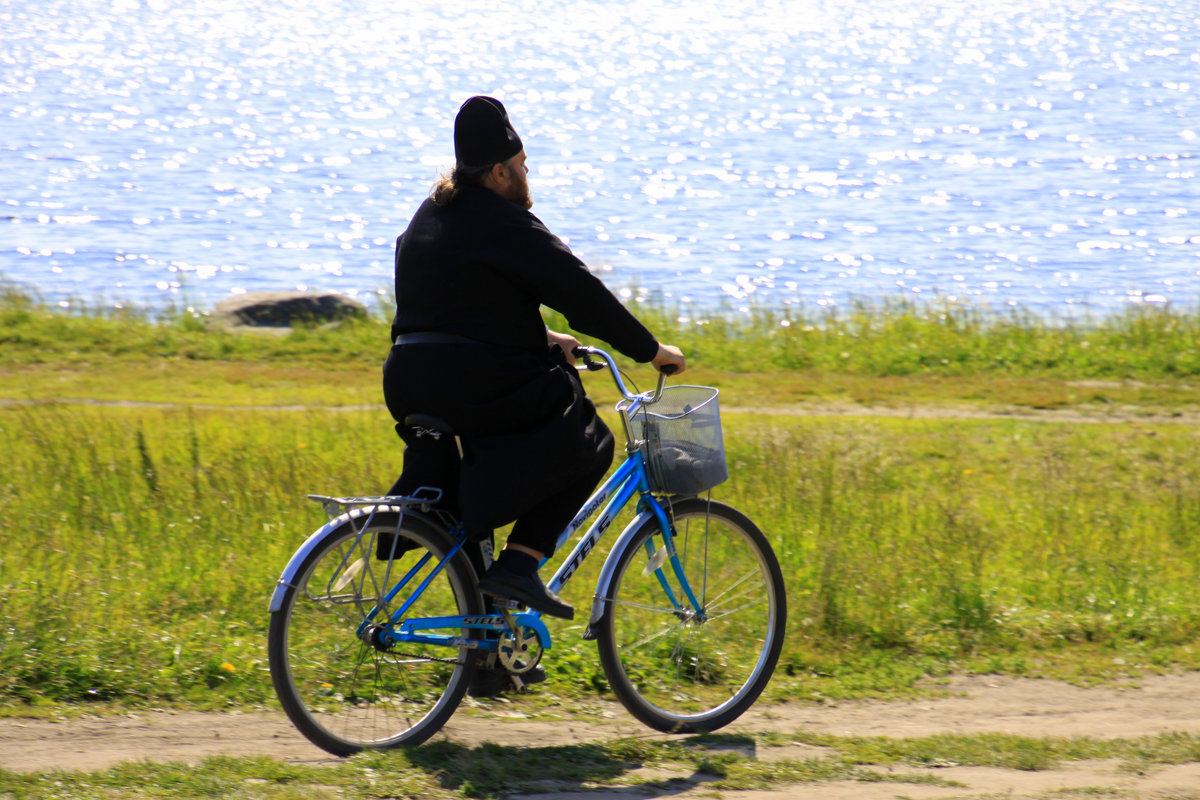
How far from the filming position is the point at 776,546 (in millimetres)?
6965

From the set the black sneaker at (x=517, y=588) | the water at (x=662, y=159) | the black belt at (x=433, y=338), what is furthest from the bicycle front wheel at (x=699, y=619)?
the water at (x=662, y=159)

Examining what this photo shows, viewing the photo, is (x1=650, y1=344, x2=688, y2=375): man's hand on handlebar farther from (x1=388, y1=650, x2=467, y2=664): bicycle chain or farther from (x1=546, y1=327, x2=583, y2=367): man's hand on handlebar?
(x1=388, y1=650, x2=467, y2=664): bicycle chain

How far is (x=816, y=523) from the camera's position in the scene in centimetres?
740

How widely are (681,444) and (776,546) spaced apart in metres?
2.22

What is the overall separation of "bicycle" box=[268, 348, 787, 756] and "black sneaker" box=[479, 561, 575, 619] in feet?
0.34

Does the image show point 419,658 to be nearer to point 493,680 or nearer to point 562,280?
point 493,680

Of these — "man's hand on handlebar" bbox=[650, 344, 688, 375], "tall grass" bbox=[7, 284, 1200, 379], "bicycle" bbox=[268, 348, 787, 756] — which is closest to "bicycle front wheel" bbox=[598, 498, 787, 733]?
"bicycle" bbox=[268, 348, 787, 756]

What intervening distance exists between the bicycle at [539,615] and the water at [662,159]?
123 cm

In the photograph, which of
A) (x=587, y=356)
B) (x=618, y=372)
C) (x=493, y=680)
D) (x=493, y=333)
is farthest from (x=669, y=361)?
(x=493, y=680)

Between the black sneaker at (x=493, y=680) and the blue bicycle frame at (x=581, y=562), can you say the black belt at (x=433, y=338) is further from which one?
the black sneaker at (x=493, y=680)

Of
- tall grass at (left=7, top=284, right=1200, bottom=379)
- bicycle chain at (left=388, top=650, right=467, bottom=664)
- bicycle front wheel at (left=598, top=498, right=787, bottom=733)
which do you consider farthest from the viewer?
tall grass at (left=7, top=284, right=1200, bottom=379)

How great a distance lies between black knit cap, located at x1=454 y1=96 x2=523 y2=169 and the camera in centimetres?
435

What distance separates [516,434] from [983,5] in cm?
12643

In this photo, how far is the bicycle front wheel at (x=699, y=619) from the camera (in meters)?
5.03
